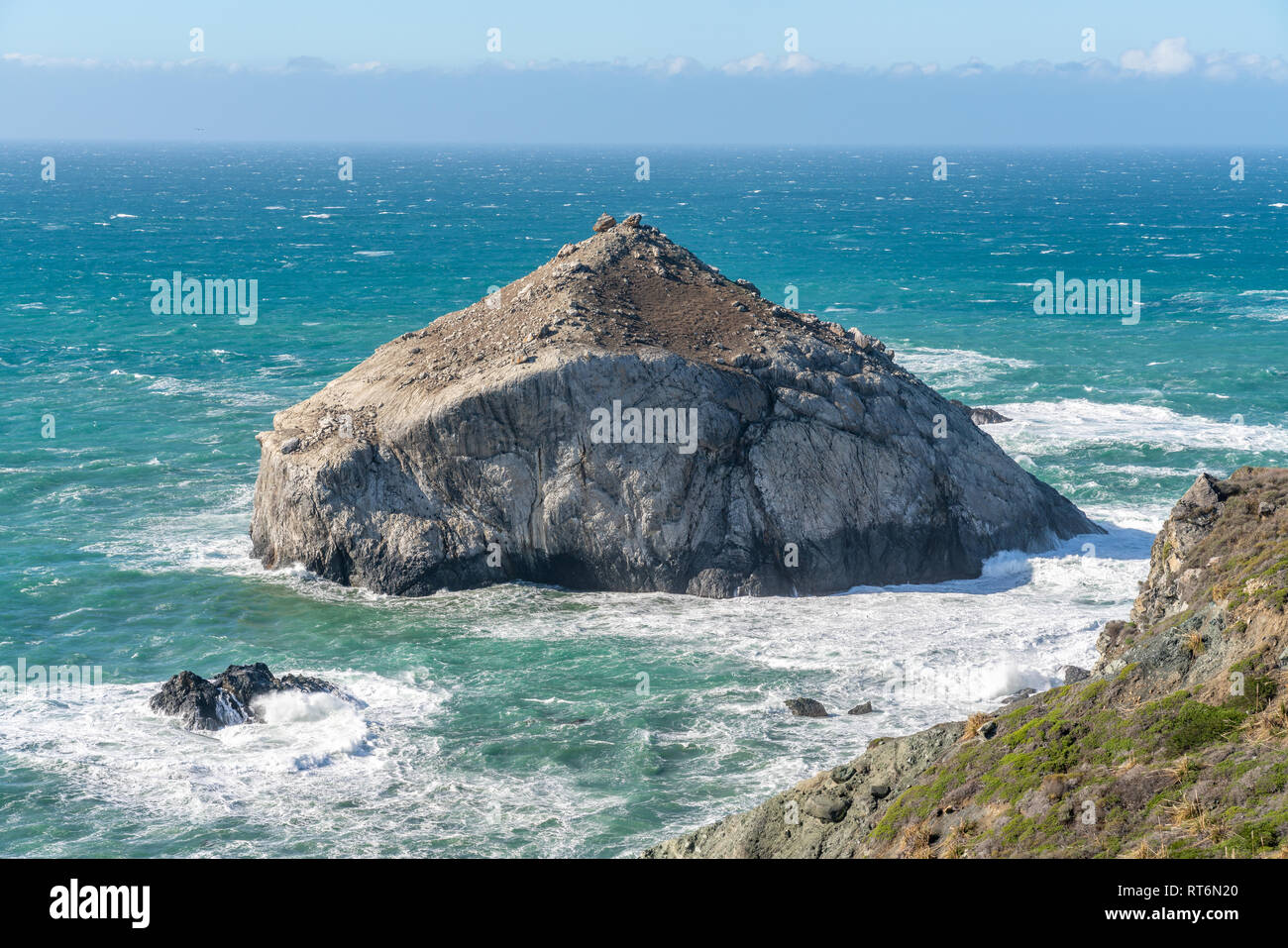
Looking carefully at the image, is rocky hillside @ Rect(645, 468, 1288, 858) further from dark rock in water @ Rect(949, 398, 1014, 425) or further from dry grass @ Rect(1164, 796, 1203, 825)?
dark rock in water @ Rect(949, 398, 1014, 425)

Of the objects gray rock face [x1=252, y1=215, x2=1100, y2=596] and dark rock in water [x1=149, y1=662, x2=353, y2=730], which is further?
gray rock face [x1=252, y1=215, x2=1100, y2=596]

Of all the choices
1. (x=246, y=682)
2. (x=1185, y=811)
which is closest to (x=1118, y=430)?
(x=246, y=682)

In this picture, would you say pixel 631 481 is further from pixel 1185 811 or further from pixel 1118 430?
pixel 1118 430

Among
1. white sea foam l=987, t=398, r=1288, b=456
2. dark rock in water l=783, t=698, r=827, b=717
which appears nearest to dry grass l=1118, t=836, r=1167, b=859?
dark rock in water l=783, t=698, r=827, b=717

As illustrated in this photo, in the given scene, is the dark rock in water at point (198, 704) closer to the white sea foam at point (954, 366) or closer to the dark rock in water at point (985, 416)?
the dark rock in water at point (985, 416)

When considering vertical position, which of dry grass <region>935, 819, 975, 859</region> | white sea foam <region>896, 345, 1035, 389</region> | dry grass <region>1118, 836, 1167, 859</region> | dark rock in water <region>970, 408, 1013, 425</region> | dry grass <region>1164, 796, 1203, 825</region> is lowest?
dry grass <region>935, 819, 975, 859</region>

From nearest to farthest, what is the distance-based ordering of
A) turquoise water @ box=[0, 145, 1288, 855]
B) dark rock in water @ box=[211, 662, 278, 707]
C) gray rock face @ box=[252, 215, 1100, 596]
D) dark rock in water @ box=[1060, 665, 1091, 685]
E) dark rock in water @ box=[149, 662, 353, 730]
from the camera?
turquoise water @ box=[0, 145, 1288, 855], dark rock in water @ box=[149, 662, 353, 730], dark rock in water @ box=[211, 662, 278, 707], dark rock in water @ box=[1060, 665, 1091, 685], gray rock face @ box=[252, 215, 1100, 596]
